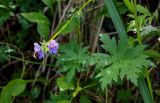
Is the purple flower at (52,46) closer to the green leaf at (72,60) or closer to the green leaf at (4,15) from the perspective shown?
the green leaf at (72,60)

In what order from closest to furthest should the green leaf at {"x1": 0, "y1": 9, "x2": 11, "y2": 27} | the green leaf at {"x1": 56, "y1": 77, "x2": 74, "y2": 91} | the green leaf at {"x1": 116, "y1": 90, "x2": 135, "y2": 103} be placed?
the green leaf at {"x1": 56, "y1": 77, "x2": 74, "y2": 91} < the green leaf at {"x1": 116, "y1": 90, "x2": 135, "y2": 103} < the green leaf at {"x1": 0, "y1": 9, "x2": 11, "y2": 27}

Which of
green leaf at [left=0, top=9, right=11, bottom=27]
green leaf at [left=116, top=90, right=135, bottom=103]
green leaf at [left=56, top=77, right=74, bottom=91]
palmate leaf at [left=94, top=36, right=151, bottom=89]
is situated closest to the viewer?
palmate leaf at [left=94, top=36, right=151, bottom=89]

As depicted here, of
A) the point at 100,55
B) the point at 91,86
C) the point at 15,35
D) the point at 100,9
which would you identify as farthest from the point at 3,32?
the point at 100,55

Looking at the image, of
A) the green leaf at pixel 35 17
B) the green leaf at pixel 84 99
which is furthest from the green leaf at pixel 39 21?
the green leaf at pixel 84 99

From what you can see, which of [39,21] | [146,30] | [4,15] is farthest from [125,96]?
[4,15]

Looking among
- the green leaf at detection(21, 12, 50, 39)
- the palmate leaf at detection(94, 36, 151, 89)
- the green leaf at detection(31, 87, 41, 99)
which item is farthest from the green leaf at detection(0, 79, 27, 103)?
the palmate leaf at detection(94, 36, 151, 89)

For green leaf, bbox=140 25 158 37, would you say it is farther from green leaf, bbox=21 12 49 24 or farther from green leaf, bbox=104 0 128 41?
green leaf, bbox=21 12 49 24
